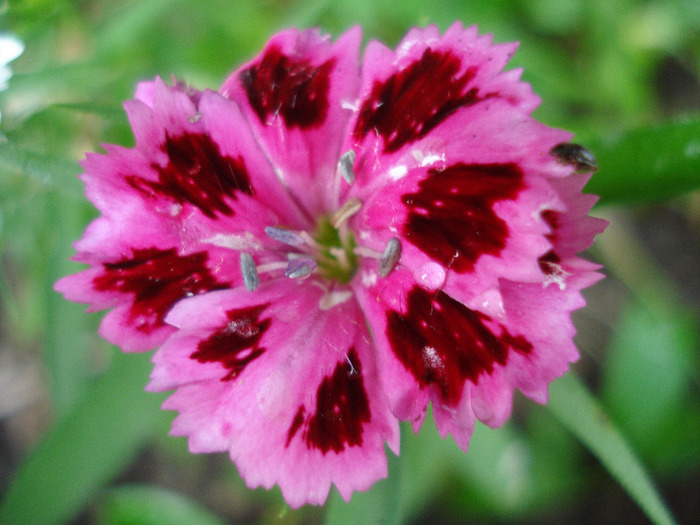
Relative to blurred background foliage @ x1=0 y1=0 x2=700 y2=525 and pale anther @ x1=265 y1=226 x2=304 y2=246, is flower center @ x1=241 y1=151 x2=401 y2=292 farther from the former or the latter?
blurred background foliage @ x1=0 y1=0 x2=700 y2=525

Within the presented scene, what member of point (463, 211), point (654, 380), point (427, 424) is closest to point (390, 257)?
point (463, 211)

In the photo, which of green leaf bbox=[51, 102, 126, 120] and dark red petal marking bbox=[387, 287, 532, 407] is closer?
dark red petal marking bbox=[387, 287, 532, 407]

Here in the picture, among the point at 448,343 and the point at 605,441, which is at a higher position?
the point at 448,343

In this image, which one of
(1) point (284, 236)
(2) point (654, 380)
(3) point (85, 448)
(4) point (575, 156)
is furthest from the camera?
(2) point (654, 380)

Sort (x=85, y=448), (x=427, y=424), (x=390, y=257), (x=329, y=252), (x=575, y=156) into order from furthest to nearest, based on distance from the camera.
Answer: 1. (x=427, y=424)
2. (x=85, y=448)
3. (x=329, y=252)
4. (x=390, y=257)
5. (x=575, y=156)

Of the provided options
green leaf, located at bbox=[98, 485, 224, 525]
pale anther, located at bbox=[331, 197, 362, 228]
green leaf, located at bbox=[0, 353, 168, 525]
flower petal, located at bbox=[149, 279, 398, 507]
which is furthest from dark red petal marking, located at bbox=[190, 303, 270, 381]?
green leaf, located at bbox=[98, 485, 224, 525]

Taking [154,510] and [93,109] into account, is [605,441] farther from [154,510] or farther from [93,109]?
[154,510]

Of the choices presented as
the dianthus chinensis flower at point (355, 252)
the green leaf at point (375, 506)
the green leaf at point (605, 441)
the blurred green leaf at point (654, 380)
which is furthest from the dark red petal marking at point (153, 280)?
the blurred green leaf at point (654, 380)
